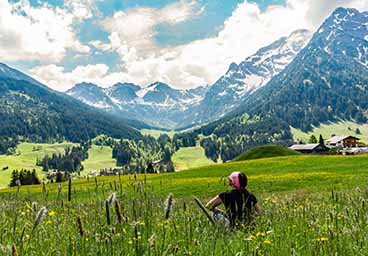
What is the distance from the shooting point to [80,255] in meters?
4.18

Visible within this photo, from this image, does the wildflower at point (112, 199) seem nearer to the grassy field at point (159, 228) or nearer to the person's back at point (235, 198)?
the grassy field at point (159, 228)

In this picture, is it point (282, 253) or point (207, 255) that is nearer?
point (207, 255)

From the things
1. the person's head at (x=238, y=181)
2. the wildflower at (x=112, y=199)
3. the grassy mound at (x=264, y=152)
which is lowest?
the person's head at (x=238, y=181)

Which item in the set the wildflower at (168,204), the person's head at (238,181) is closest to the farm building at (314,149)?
the person's head at (238,181)

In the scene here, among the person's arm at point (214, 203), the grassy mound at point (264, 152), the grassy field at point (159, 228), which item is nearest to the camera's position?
the grassy field at point (159, 228)

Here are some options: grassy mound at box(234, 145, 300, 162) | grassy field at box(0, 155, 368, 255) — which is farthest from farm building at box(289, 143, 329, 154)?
grassy field at box(0, 155, 368, 255)

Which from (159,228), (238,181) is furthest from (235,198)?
(159,228)

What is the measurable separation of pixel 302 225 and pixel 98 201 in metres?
3.18

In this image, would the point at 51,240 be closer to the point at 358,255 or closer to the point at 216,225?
the point at 216,225

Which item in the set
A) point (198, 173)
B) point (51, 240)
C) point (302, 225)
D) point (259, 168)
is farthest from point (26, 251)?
point (198, 173)

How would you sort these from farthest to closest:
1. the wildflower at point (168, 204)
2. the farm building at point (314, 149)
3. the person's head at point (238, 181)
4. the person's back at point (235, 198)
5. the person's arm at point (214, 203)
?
the farm building at point (314, 149) < the person's head at point (238, 181) < the person's arm at point (214, 203) < the person's back at point (235, 198) < the wildflower at point (168, 204)

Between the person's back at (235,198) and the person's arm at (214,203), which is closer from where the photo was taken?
the person's back at (235,198)

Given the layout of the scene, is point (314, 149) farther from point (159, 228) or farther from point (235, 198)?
point (159, 228)

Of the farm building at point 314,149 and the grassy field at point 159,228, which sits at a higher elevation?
the farm building at point 314,149
